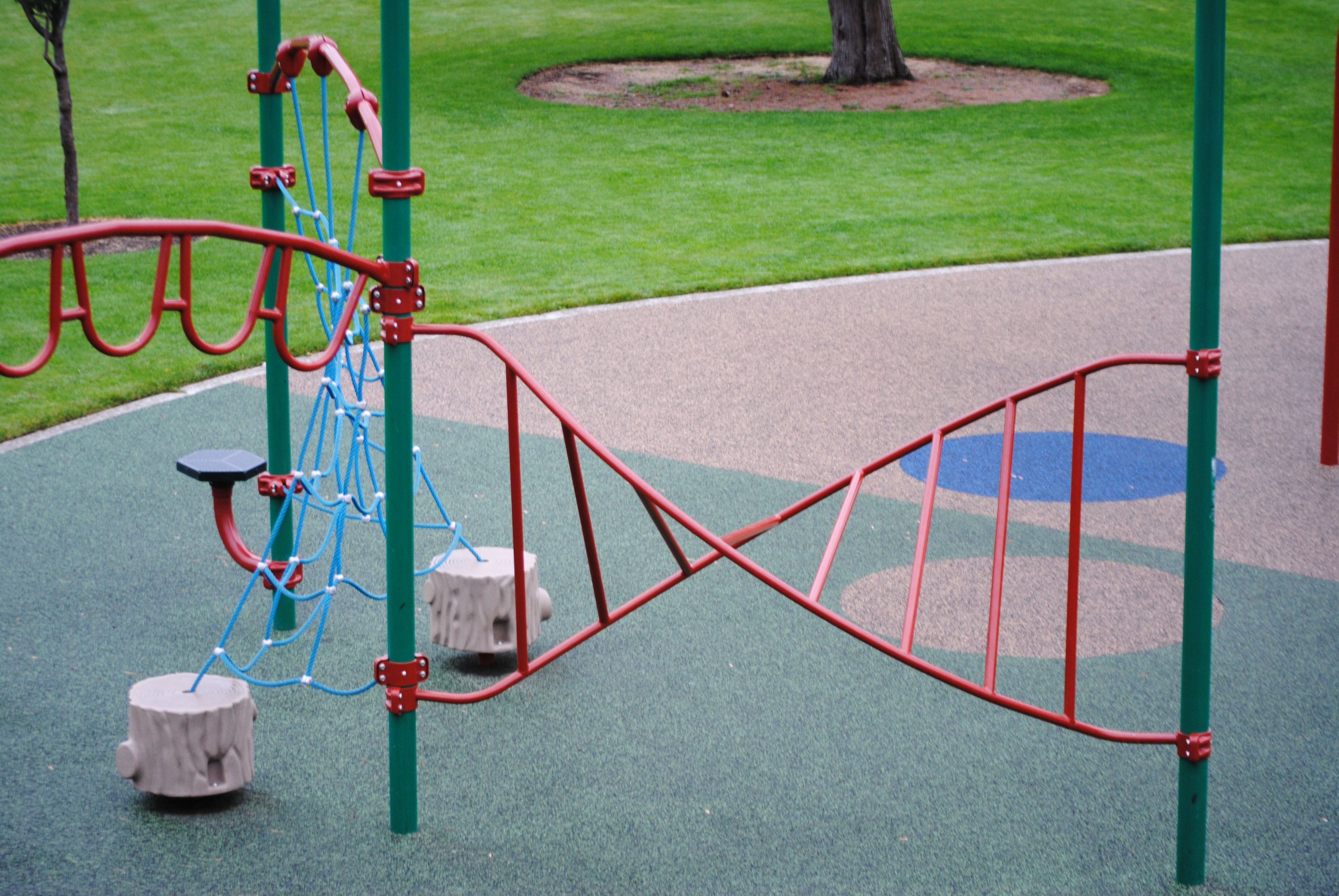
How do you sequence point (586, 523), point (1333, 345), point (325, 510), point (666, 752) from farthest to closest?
point (1333, 345) → point (325, 510) → point (666, 752) → point (586, 523)

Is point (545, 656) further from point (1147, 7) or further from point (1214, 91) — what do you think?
point (1147, 7)

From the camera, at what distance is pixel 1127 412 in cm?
698

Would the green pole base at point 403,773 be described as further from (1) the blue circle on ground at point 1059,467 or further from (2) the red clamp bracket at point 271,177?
(1) the blue circle on ground at point 1059,467

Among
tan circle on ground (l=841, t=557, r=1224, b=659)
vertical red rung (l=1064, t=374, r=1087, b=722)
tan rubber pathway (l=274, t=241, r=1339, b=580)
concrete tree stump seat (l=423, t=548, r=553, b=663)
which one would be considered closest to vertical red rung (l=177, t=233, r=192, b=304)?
concrete tree stump seat (l=423, t=548, r=553, b=663)

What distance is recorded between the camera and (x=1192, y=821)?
319 cm

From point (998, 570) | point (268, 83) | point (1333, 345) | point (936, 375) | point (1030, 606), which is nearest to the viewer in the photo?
point (998, 570)

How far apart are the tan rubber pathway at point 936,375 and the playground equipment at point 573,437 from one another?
7.07 ft

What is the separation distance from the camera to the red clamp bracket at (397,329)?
3.19 m

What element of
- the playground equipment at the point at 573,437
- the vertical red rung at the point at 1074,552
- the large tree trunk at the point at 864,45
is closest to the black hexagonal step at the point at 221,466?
the playground equipment at the point at 573,437

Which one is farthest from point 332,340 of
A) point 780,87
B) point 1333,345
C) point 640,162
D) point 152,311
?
point 780,87

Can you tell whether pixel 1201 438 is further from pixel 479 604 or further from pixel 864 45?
pixel 864 45

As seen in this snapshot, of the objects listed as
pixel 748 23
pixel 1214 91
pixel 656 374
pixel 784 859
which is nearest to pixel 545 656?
pixel 784 859

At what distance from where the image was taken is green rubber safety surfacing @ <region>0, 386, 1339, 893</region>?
3318 millimetres

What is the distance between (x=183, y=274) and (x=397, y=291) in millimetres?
519
